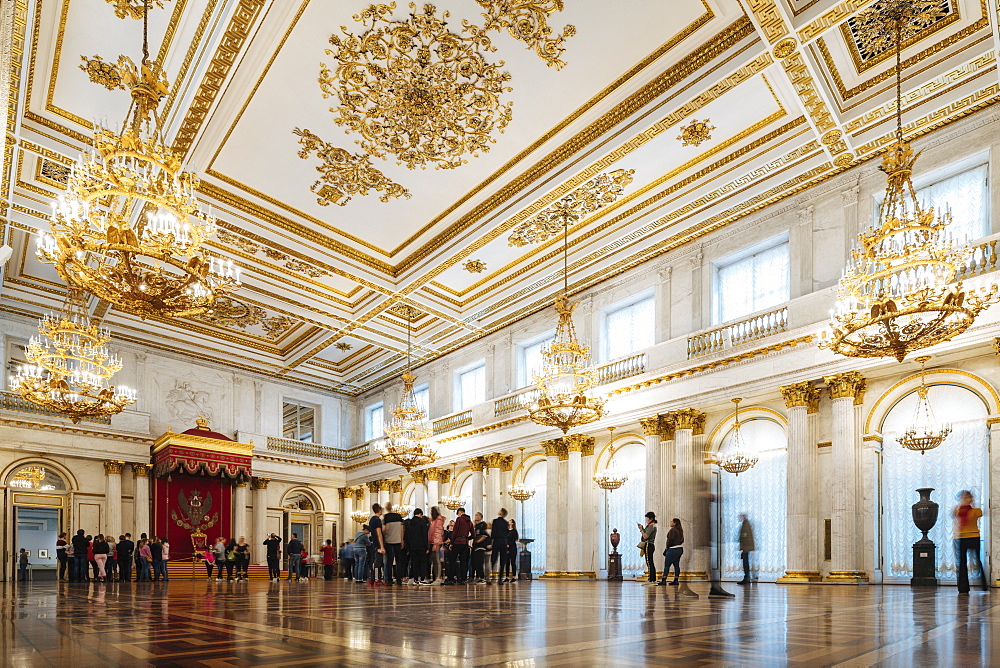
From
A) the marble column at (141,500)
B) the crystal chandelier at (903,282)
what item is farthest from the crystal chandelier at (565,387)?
the marble column at (141,500)

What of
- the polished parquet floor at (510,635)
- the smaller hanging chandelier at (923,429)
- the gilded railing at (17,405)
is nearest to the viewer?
the polished parquet floor at (510,635)

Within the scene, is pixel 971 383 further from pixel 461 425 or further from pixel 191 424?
pixel 191 424

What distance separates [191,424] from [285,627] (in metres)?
18.1

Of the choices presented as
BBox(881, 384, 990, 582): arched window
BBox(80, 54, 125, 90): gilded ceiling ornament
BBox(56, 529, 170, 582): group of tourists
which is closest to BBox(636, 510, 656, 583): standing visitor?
BBox(881, 384, 990, 582): arched window

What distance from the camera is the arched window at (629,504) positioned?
586 inches

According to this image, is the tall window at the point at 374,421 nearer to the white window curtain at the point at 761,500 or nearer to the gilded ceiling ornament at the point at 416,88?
the white window curtain at the point at 761,500

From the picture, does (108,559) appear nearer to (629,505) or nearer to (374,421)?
(374,421)

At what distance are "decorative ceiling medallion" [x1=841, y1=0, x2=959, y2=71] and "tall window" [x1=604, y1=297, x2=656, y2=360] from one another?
257 inches

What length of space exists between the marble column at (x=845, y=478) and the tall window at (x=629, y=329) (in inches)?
162

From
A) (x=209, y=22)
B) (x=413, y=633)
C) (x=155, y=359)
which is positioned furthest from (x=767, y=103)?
(x=155, y=359)

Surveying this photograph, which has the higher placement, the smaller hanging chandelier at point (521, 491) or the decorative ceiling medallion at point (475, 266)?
the decorative ceiling medallion at point (475, 266)

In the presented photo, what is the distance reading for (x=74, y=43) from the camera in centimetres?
848

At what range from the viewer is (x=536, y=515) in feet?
57.4

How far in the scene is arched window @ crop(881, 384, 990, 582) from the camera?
33.1 ft
